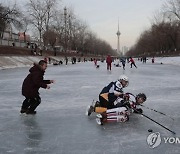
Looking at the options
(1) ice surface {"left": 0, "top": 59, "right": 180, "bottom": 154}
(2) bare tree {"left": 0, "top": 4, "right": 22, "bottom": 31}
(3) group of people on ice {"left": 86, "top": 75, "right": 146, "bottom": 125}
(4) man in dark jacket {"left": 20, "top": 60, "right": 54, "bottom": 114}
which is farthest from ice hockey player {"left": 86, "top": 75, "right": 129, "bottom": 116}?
(2) bare tree {"left": 0, "top": 4, "right": 22, "bottom": 31}

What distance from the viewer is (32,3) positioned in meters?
67.9

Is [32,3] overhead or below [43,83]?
overhead

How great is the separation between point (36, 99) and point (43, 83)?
0.49 m

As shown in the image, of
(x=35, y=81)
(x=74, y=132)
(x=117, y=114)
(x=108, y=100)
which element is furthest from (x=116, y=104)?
(x=35, y=81)

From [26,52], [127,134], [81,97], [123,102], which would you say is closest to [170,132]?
[127,134]

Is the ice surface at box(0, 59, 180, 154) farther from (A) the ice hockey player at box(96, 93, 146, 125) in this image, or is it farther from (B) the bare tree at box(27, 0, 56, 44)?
(B) the bare tree at box(27, 0, 56, 44)

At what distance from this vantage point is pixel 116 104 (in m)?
7.05

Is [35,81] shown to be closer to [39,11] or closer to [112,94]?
[112,94]

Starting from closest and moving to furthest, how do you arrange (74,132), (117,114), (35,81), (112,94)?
(74,132) < (117,114) < (112,94) < (35,81)

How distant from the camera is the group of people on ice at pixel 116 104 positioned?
22.1 feet

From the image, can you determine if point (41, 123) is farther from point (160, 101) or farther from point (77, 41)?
point (77, 41)

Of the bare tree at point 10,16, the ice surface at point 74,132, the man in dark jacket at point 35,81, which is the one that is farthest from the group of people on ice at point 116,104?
the bare tree at point 10,16

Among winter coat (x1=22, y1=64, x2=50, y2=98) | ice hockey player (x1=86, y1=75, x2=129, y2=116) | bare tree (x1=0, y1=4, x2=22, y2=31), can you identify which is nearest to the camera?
ice hockey player (x1=86, y1=75, x2=129, y2=116)

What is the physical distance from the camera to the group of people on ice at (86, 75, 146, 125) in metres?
6.74
